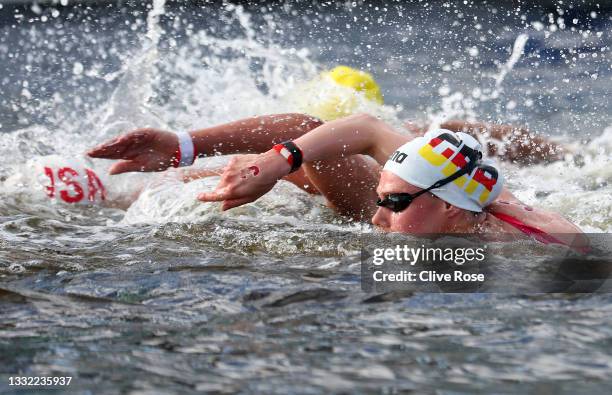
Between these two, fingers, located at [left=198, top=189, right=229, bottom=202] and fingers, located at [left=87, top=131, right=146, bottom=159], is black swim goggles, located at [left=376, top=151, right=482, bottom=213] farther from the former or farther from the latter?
fingers, located at [left=87, top=131, right=146, bottom=159]

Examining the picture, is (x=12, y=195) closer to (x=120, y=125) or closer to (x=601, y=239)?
(x=120, y=125)

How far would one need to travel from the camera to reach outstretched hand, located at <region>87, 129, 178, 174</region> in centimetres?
478

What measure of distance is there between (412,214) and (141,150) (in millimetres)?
1500

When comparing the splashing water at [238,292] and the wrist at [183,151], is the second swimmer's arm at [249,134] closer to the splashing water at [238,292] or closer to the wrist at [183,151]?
the wrist at [183,151]

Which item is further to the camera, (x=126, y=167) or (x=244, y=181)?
(x=126, y=167)

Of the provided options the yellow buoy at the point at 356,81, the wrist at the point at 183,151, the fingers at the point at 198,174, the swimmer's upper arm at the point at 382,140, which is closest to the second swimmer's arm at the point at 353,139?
the swimmer's upper arm at the point at 382,140

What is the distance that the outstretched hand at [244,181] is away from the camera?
4285 mm

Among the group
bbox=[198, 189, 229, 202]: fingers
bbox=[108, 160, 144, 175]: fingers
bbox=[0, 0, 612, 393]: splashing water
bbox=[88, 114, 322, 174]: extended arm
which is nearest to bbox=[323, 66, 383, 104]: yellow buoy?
bbox=[0, 0, 612, 393]: splashing water

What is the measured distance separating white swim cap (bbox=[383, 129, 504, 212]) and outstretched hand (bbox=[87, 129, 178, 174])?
1292 millimetres

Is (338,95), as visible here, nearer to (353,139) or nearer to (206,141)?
(206,141)

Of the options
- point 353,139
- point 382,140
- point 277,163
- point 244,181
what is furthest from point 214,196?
point 382,140

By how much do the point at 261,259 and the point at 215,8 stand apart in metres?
12.2

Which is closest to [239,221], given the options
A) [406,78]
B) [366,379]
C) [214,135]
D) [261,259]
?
[214,135]

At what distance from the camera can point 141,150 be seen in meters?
4.91
